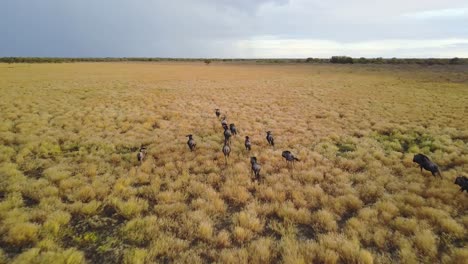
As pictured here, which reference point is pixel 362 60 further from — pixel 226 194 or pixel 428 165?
pixel 226 194

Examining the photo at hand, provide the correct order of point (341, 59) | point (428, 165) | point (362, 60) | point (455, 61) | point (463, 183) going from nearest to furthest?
point (463, 183)
point (428, 165)
point (455, 61)
point (362, 60)
point (341, 59)

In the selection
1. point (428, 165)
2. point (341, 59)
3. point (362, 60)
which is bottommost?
point (428, 165)

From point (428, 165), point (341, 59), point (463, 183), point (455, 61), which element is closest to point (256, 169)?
point (428, 165)

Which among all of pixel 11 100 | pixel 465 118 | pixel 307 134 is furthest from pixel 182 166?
pixel 11 100

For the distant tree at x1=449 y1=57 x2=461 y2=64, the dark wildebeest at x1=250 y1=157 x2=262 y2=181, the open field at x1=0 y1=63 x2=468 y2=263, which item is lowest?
the open field at x1=0 y1=63 x2=468 y2=263

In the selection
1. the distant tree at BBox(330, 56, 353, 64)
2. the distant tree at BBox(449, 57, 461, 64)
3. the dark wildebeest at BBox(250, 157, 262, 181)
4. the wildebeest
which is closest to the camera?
the wildebeest

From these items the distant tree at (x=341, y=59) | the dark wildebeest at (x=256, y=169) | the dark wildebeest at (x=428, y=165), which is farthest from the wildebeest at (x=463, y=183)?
the distant tree at (x=341, y=59)

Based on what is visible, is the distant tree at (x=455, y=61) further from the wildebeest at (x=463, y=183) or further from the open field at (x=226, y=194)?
the wildebeest at (x=463, y=183)

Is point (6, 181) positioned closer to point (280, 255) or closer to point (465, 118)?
point (280, 255)

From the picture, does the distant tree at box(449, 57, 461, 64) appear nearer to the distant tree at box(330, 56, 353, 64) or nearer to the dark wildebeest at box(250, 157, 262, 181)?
the distant tree at box(330, 56, 353, 64)

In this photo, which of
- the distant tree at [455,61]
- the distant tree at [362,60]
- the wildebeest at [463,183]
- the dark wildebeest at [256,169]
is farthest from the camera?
the distant tree at [362,60]

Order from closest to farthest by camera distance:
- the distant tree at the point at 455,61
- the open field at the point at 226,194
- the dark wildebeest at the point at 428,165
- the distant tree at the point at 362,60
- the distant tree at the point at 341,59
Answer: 1. the open field at the point at 226,194
2. the dark wildebeest at the point at 428,165
3. the distant tree at the point at 455,61
4. the distant tree at the point at 341,59
5. the distant tree at the point at 362,60

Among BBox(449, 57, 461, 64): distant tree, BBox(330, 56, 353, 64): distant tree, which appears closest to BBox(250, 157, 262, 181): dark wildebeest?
BBox(330, 56, 353, 64): distant tree

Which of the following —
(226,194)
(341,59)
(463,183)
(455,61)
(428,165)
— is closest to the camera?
(463,183)
